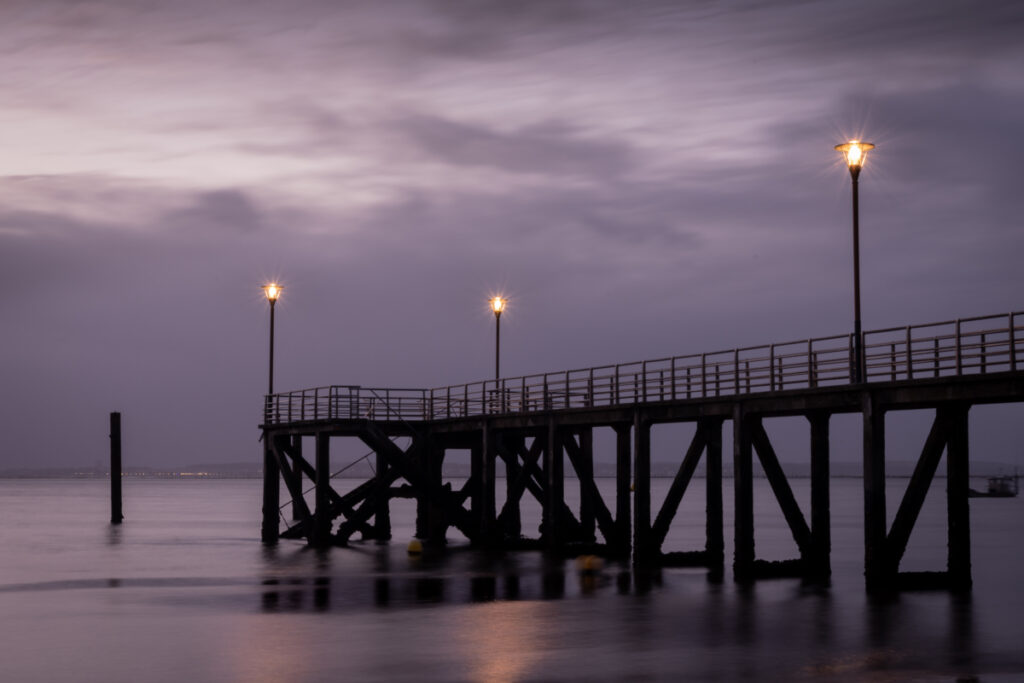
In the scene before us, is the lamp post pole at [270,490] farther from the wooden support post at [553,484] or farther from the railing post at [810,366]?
the railing post at [810,366]

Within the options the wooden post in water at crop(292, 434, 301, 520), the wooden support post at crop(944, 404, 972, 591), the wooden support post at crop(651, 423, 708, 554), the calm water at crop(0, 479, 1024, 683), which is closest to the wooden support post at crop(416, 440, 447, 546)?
the calm water at crop(0, 479, 1024, 683)

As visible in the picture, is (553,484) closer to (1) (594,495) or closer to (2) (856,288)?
(1) (594,495)

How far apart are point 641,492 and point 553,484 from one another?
4822mm

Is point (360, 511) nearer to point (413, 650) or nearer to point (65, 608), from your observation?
point (65, 608)

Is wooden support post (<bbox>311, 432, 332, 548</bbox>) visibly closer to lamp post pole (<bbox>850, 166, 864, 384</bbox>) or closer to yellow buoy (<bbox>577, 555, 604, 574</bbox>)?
yellow buoy (<bbox>577, 555, 604, 574</bbox>)

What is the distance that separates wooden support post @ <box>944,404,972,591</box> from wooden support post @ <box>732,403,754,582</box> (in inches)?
204

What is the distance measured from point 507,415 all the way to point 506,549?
4975 mm

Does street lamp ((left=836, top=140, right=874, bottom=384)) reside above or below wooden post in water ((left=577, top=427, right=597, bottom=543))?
above

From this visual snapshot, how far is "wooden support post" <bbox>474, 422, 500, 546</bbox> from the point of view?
158 feet

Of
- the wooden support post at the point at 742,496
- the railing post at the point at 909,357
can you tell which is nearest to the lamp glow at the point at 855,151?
the railing post at the point at 909,357

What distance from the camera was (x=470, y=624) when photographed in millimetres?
28031

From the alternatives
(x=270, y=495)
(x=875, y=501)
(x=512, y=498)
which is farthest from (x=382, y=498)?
(x=875, y=501)

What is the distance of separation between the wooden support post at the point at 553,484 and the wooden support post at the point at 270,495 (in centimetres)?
1488

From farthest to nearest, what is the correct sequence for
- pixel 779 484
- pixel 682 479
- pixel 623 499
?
pixel 623 499
pixel 682 479
pixel 779 484
